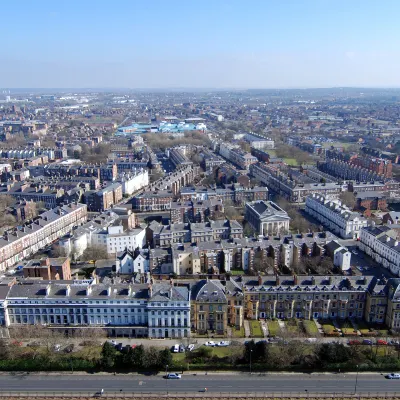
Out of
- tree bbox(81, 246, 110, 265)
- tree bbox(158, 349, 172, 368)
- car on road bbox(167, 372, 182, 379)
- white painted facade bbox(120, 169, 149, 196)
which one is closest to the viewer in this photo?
car on road bbox(167, 372, 182, 379)

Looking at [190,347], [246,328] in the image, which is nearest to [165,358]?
[190,347]

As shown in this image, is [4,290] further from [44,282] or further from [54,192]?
[54,192]

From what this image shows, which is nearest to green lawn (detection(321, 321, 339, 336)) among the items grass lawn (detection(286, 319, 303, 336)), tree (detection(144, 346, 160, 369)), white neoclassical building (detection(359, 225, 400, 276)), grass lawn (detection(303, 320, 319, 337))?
grass lawn (detection(303, 320, 319, 337))

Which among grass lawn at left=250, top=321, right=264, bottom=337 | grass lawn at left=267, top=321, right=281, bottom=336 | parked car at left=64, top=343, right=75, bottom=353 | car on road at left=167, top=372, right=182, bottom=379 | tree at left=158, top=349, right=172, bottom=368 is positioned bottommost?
car on road at left=167, top=372, right=182, bottom=379

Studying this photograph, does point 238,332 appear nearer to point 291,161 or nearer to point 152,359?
point 152,359

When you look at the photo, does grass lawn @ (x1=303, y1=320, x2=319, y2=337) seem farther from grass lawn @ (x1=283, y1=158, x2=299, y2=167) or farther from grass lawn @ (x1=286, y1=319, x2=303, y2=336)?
grass lawn @ (x1=283, y1=158, x2=299, y2=167)

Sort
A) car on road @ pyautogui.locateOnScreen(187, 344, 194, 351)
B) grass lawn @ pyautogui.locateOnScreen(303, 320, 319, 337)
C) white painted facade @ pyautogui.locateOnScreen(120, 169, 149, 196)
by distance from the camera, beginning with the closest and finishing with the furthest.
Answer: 1. car on road @ pyautogui.locateOnScreen(187, 344, 194, 351)
2. grass lawn @ pyautogui.locateOnScreen(303, 320, 319, 337)
3. white painted facade @ pyautogui.locateOnScreen(120, 169, 149, 196)
